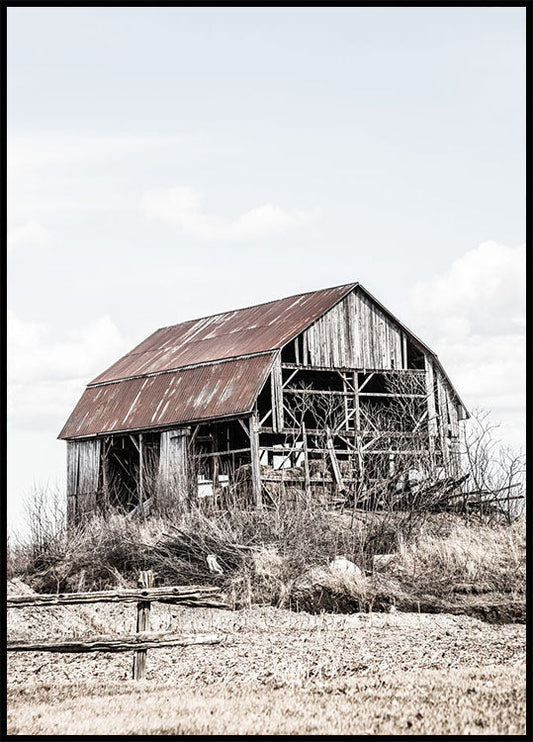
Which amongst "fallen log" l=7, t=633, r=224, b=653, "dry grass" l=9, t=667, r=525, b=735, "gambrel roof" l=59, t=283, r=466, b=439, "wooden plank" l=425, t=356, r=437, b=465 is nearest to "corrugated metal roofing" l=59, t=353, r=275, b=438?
"gambrel roof" l=59, t=283, r=466, b=439

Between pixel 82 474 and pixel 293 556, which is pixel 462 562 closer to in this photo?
pixel 293 556

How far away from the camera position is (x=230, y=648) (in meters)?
16.8

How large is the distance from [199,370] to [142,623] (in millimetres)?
16883

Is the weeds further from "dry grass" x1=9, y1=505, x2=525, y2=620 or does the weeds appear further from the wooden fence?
the wooden fence

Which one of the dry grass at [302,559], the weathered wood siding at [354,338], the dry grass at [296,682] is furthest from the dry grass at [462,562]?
the weathered wood siding at [354,338]

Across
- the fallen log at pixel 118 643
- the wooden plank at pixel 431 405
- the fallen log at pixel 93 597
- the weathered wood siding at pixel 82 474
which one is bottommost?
the fallen log at pixel 118 643

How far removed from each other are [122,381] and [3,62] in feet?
78.1

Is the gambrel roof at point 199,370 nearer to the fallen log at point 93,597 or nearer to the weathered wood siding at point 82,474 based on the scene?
the weathered wood siding at point 82,474

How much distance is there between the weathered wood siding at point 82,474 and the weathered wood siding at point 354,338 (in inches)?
327

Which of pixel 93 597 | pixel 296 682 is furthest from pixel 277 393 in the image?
pixel 296 682

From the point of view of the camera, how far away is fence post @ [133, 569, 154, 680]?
1432 cm

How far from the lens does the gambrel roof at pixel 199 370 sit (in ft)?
95.7

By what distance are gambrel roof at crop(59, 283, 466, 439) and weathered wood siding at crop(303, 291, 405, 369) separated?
0.93 feet

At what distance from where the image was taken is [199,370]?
31.2m
